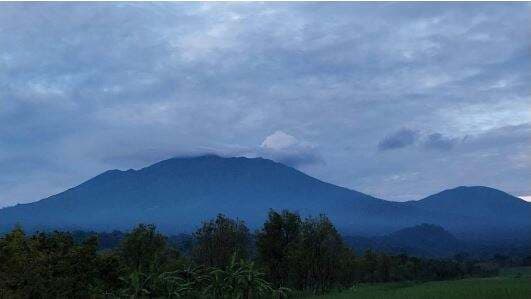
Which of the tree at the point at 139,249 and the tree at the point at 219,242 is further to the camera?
the tree at the point at 219,242

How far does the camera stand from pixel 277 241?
55.3 m

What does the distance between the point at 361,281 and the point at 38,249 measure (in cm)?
6183

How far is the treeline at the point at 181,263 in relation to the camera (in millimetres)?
38225

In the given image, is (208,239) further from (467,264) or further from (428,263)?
(467,264)

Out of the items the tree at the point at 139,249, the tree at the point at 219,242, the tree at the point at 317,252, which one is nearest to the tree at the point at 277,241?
the tree at the point at 317,252

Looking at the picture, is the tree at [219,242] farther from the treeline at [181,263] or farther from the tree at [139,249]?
the tree at [139,249]

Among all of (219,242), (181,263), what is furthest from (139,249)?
(219,242)

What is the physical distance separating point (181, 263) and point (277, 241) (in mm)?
10339

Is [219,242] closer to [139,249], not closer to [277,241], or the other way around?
[277,241]

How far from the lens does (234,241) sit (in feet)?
186

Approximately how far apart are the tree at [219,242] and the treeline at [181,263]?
11cm

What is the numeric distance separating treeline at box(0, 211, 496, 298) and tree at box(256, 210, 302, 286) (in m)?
0.11

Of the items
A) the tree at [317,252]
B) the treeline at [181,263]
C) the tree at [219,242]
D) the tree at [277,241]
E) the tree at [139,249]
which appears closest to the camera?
the treeline at [181,263]

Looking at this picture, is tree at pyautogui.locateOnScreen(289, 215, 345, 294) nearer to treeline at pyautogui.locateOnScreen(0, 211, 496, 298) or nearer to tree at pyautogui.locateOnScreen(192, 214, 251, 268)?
treeline at pyautogui.locateOnScreen(0, 211, 496, 298)
